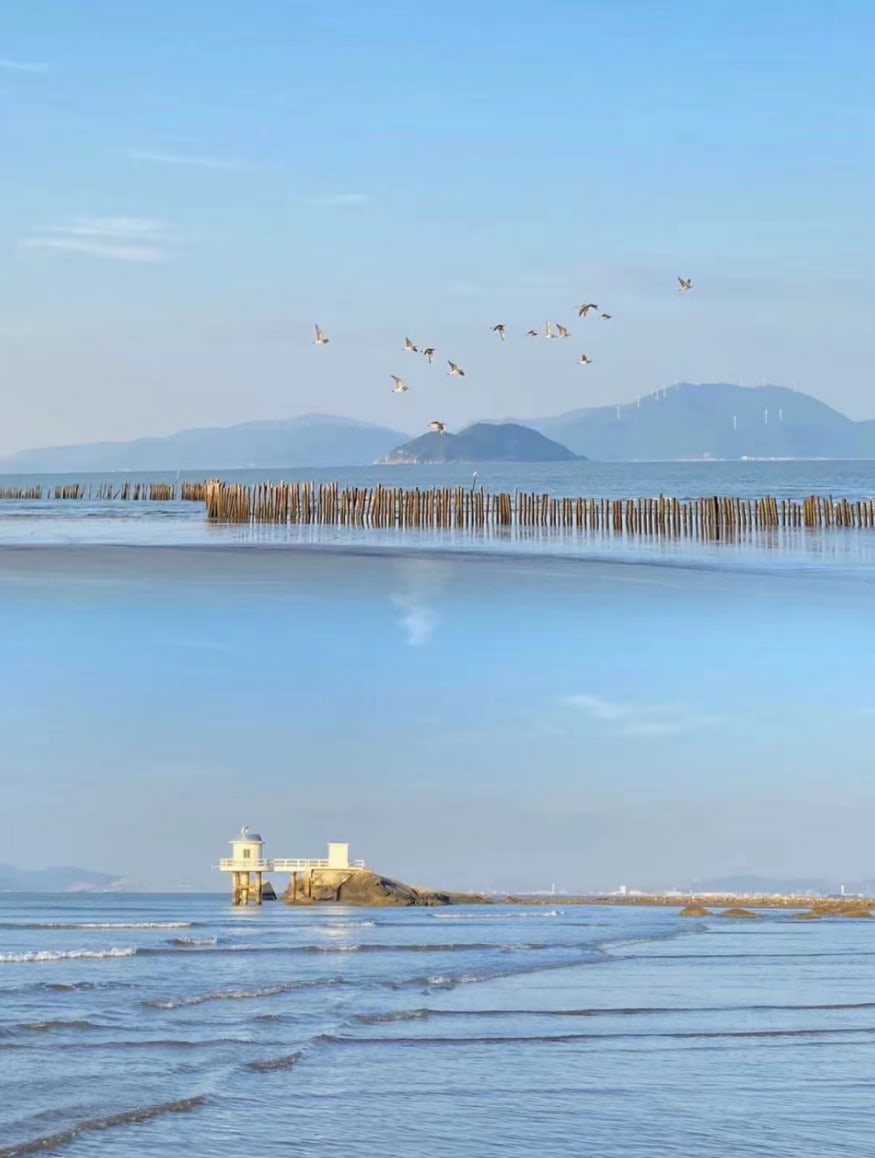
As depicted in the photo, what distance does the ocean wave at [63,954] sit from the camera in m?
27.5

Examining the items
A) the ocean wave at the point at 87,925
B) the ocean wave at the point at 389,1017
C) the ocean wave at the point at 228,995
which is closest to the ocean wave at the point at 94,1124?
the ocean wave at the point at 389,1017

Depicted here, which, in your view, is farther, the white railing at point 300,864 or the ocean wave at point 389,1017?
the white railing at point 300,864

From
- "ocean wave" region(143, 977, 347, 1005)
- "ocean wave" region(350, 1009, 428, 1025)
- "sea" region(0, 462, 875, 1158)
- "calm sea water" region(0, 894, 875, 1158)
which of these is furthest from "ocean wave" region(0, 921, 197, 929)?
"ocean wave" region(350, 1009, 428, 1025)

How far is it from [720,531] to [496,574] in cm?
2495

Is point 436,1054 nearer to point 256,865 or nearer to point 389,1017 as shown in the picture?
point 389,1017

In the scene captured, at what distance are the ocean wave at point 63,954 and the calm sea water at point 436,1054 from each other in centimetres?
11

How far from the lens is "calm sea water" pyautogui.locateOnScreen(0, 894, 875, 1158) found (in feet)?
42.7

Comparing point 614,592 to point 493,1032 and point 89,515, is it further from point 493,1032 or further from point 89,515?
point 89,515

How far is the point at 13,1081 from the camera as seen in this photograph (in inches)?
587

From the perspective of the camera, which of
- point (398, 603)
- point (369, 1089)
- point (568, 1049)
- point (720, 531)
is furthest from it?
point (720, 531)

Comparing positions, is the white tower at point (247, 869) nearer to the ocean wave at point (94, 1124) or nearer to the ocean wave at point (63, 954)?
the ocean wave at point (63, 954)

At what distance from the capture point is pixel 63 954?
94.5 ft

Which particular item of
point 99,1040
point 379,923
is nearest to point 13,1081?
point 99,1040

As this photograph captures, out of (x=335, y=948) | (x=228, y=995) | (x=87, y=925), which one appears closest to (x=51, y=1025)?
(x=228, y=995)
